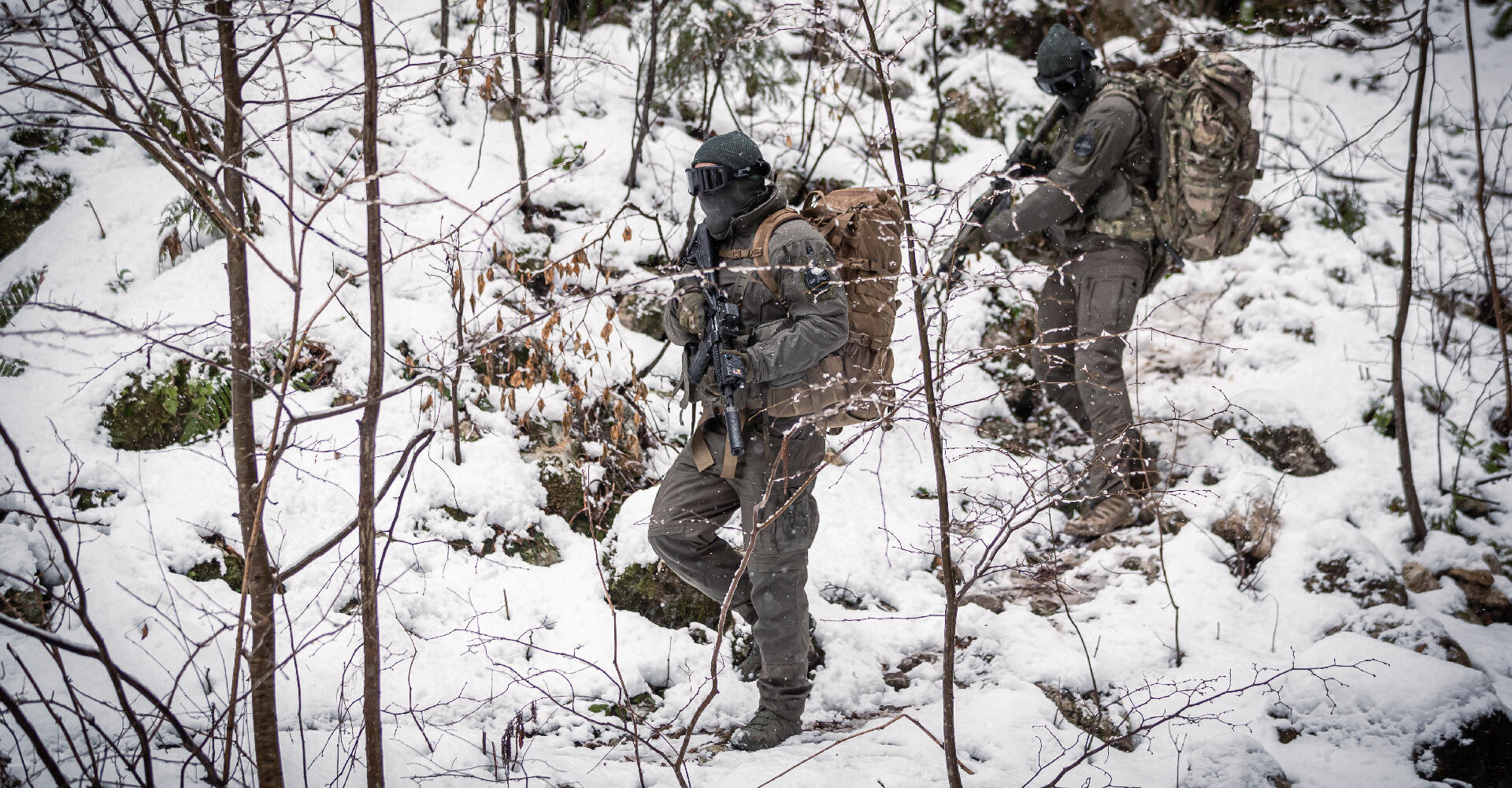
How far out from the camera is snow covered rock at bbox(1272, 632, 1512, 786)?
293cm

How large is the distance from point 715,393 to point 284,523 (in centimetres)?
223

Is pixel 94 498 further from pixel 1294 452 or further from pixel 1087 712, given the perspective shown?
pixel 1294 452

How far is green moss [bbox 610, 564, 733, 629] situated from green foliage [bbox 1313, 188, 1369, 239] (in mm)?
6387

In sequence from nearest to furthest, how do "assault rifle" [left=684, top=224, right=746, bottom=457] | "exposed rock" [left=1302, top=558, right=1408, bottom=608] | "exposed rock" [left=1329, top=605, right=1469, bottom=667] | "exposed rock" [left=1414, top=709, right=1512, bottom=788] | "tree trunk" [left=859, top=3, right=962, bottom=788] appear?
"tree trunk" [left=859, top=3, right=962, bottom=788], "exposed rock" [left=1414, top=709, right=1512, bottom=788], "assault rifle" [left=684, top=224, right=746, bottom=457], "exposed rock" [left=1329, top=605, right=1469, bottom=667], "exposed rock" [left=1302, top=558, right=1408, bottom=608]

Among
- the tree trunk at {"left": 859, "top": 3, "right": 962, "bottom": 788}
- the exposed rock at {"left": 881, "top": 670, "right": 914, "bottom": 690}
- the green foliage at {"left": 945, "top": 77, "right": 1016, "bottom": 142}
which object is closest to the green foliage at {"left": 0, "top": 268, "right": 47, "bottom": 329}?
the tree trunk at {"left": 859, "top": 3, "right": 962, "bottom": 788}

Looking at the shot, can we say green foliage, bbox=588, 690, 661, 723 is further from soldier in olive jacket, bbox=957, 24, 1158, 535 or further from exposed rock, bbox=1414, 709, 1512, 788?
exposed rock, bbox=1414, 709, 1512, 788

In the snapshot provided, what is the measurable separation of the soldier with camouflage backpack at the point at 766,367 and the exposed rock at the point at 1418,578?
3047mm

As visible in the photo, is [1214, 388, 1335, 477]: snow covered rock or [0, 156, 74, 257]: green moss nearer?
[0, 156, 74, 257]: green moss

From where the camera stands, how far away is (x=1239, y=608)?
404 centimetres

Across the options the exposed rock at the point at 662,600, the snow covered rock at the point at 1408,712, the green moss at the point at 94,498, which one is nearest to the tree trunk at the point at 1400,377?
the snow covered rock at the point at 1408,712

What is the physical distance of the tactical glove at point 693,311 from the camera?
10.6 ft

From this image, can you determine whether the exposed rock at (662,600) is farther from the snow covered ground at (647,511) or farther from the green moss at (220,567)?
the green moss at (220,567)

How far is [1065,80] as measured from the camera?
4414mm

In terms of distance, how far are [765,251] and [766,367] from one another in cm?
46
